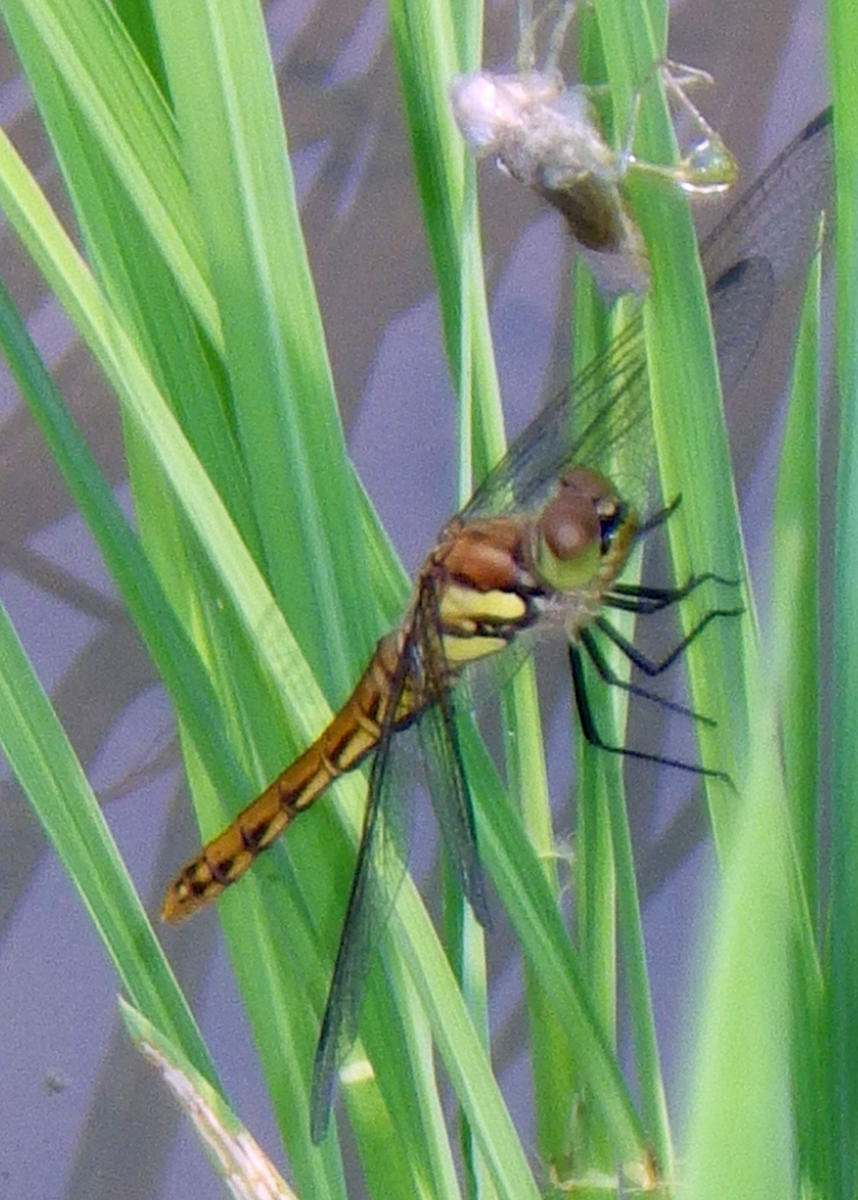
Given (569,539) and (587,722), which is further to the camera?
(569,539)

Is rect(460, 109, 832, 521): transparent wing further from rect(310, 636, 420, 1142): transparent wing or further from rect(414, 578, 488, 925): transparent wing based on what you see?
rect(310, 636, 420, 1142): transparent wing

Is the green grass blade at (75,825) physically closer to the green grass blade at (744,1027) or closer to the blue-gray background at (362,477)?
the green grass blade at (744,1027)

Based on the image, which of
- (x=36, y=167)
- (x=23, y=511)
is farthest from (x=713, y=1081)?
(x=36, y=167)

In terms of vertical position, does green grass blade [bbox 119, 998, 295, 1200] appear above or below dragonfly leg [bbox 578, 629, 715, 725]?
below

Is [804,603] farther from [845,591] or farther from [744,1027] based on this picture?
[744,1027]

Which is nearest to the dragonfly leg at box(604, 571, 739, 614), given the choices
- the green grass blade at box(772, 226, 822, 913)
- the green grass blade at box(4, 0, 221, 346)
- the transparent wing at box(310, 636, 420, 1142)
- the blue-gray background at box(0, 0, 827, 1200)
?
the green grass blade at box(772, 226, 822, 913)

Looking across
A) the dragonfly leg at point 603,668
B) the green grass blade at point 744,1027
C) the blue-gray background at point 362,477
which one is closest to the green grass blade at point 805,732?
the dragonfly leg at point 603,668

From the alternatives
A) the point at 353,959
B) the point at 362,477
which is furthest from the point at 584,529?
the point at 362,477
